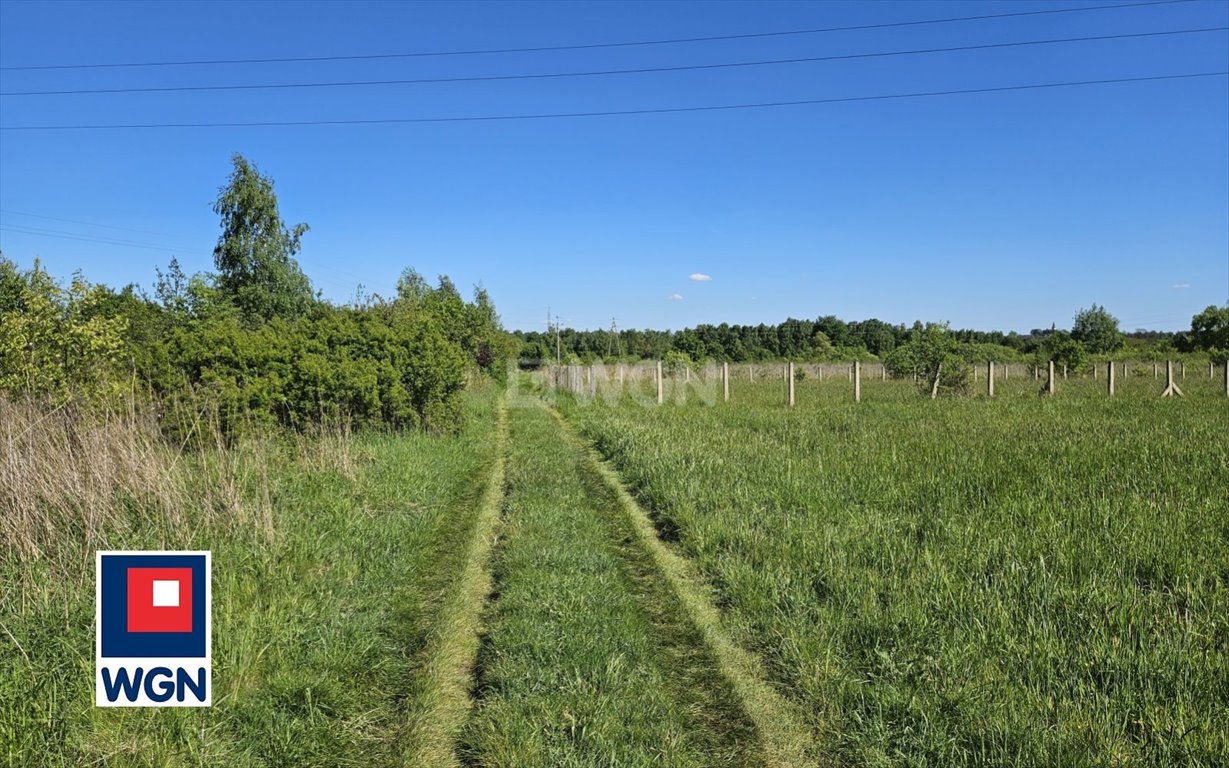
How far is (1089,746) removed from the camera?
9.72ft

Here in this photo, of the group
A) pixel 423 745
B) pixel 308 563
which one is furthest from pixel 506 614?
pixel 308 563

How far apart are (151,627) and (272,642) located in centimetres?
114

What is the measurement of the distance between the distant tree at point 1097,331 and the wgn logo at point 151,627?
9055cm

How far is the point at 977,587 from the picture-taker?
4680 millimetres

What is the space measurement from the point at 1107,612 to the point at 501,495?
6.47 meters

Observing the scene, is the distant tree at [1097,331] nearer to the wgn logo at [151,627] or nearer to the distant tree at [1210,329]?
the distant tree at [1210,329]

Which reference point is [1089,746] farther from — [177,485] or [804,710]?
[177,485]

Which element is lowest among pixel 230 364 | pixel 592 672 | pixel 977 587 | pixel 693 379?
pixel 592 672

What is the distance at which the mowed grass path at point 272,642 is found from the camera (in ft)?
10.3

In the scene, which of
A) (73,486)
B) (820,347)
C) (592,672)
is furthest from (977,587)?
(820,347)

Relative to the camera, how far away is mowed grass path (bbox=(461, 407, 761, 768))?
3.16 meters

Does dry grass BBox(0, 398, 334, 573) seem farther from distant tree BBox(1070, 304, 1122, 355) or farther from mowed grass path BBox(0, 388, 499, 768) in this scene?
A: distant tree BBox(1070, 304, 1122, 355)

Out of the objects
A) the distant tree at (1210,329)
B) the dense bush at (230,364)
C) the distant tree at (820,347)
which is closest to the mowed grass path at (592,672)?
the dense bush at (230,364)

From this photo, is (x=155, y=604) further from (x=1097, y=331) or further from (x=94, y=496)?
(x=1097, y=331)
